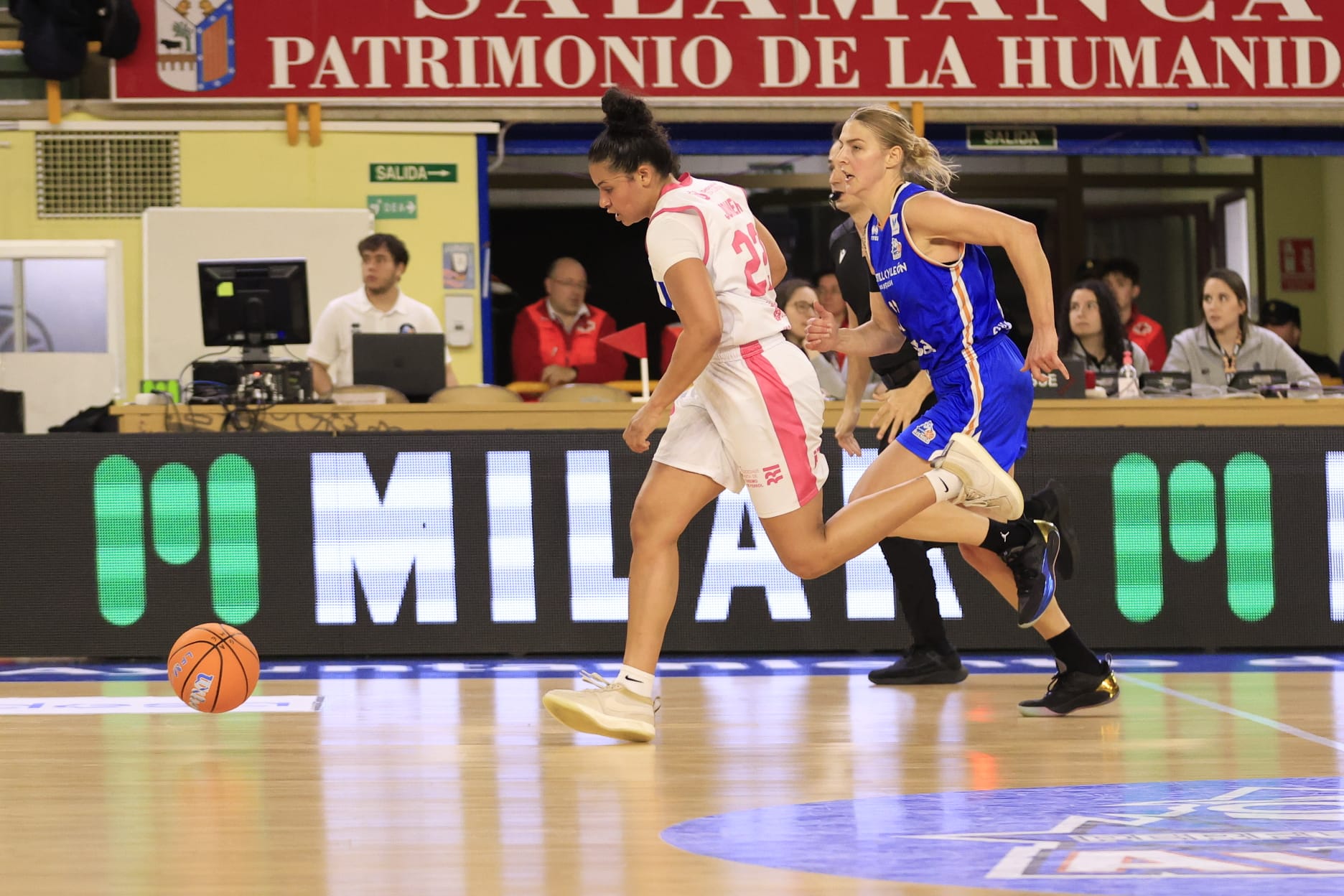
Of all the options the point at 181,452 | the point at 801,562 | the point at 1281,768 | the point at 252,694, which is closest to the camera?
the point at 1281,768

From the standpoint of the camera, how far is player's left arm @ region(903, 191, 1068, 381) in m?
4.17

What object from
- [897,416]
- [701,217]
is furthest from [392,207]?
[701,217]

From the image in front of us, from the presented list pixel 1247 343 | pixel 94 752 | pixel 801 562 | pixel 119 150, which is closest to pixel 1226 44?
pixel 1247 343

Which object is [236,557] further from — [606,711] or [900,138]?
[900,138]

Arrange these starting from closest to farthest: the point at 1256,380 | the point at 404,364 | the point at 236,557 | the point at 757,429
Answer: the point at 757,429 < the point at 236,557 < the point at 1256,380 < the point at 404,364

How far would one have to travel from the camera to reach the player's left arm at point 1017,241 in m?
4.17

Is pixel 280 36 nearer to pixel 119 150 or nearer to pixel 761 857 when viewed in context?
pixel 119 150

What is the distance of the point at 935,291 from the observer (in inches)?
174

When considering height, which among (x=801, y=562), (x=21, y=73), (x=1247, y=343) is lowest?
(x=801, y=562)

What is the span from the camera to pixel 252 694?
5504mm

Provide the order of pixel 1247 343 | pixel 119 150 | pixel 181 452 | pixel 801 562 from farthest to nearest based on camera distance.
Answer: pixel 119 150 < pixel 1247 343 < pixel 181 452 < pixel 801 562

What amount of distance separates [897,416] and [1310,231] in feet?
32.0

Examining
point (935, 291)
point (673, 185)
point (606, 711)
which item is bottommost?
point (606, 711)

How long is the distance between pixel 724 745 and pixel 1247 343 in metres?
4.63
